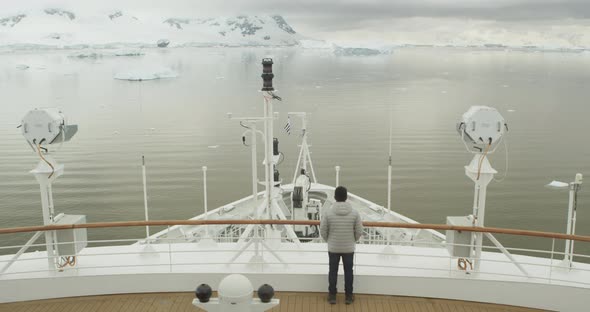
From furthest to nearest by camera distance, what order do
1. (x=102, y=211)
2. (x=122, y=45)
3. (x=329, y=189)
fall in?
(x=122, y=45) < (x=102, y=211) < (x=329, y=189)

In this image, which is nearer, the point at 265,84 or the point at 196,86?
the point at 265,84

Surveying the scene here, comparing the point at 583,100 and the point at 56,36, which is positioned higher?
the point at 56,36

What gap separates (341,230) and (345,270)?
368 mm

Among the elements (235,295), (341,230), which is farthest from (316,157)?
(235,295)

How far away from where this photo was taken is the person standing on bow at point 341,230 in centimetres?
398

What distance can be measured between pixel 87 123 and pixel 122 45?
4342 inches

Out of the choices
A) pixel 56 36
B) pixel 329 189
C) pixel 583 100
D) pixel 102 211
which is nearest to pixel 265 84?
pixel 329 189

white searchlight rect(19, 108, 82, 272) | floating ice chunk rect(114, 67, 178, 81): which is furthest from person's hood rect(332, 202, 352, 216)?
floating ice chunk rect(114, 67, 178, 81)

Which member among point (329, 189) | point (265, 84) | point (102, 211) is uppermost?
point (265, 84)

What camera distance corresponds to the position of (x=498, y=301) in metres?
4.30

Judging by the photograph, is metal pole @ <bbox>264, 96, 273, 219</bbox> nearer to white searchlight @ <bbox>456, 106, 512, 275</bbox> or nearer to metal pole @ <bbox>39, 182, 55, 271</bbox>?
white searchlight @ <bbox>456, 106, 512, 275</bbox>

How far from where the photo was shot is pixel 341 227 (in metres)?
4.01

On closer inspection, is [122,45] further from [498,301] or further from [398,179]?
[498,301]

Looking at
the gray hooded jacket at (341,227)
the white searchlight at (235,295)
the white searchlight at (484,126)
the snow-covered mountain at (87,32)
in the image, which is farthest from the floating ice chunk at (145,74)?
the snow-covered mountain at (87,32)
